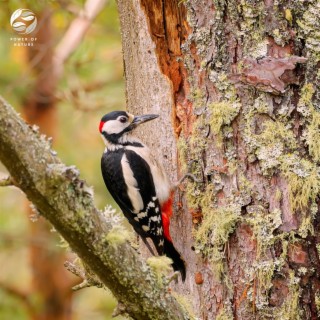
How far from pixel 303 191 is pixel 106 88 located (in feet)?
17.6

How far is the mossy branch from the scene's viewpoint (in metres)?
1.91

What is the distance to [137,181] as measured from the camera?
3834 mm

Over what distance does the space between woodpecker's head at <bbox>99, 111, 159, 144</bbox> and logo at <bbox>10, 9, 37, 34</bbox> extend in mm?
1680

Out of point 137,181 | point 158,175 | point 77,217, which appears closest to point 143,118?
point 158,175

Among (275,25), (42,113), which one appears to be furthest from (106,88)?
(275,25)

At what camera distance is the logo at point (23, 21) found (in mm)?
5291

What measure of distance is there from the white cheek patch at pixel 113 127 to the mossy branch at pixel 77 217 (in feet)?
5.53

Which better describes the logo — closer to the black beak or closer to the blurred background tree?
the blurred background tree

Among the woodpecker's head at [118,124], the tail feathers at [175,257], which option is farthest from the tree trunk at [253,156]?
the woodpecker's head at [118,124]

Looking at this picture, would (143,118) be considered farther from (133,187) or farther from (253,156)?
(253,156)

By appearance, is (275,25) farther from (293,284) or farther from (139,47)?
(293,284)

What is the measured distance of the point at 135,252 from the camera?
7.44 feet

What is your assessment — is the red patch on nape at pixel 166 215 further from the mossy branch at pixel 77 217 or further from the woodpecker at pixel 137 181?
the mossy branch at pixel 77 217

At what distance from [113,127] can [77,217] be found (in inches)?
81.1
